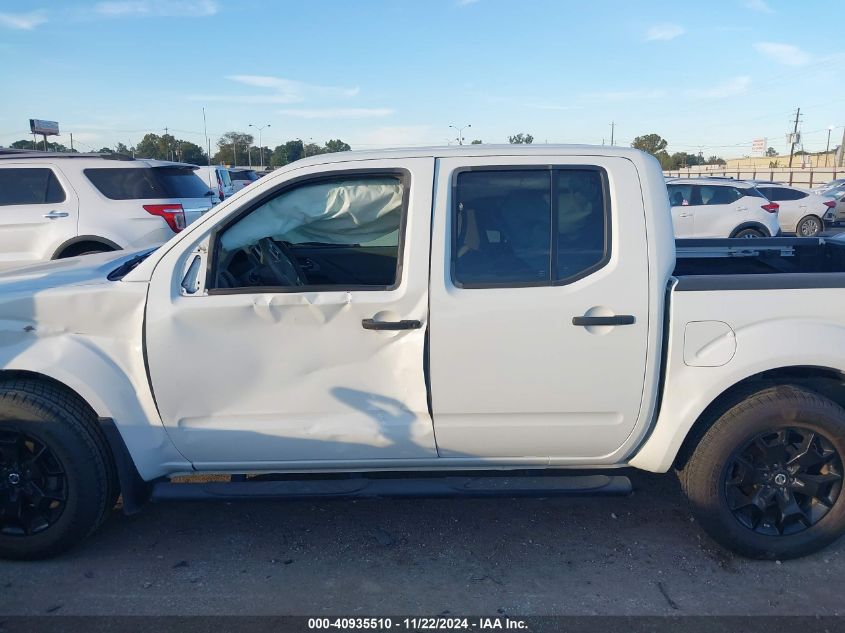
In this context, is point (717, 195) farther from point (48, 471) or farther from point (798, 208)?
point (48, 471)

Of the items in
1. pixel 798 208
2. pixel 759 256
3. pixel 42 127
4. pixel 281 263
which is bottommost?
pixel 798 208

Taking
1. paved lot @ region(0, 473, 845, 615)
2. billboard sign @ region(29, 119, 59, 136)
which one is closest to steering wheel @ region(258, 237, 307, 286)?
paved lot @ region(0, 473, 845, 615)

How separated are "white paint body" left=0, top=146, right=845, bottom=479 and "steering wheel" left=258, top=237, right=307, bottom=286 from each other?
41 cm

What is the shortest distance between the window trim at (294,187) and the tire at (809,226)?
57.1 ft

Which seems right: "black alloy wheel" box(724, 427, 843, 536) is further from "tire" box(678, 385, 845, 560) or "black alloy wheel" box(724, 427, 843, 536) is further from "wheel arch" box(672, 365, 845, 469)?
"wheel arch" box(672, 365, 845, 469)

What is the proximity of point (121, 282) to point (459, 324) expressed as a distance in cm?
158

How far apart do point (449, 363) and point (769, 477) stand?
1647 mm

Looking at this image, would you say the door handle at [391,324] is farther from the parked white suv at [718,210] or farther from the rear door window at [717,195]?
the rear door window at [717,195]

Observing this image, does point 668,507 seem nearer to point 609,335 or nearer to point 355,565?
point 609,335

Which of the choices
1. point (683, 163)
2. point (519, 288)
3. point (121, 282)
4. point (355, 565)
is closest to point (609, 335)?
point (519, 288)

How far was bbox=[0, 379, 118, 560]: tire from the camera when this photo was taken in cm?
318

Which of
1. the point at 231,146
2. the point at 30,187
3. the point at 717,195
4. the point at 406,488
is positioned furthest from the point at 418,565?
the point at 231,146

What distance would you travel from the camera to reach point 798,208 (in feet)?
57.4

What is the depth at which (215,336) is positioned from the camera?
3160 millimetres
